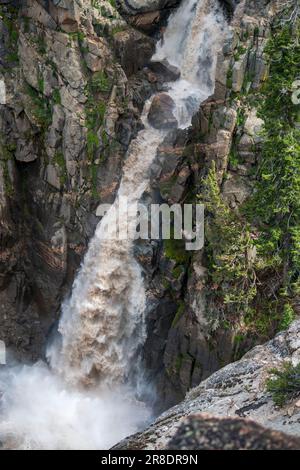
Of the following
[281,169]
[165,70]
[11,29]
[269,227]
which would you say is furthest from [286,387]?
[11,29]

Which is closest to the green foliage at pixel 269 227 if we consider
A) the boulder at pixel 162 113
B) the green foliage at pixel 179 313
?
the green foliage at pixel 179 313

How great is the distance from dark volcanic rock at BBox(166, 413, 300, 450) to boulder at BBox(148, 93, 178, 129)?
25345 mm

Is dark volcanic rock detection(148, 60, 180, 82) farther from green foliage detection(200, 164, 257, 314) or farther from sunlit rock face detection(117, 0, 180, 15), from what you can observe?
green foliage detection(200, 164, 257, 314)

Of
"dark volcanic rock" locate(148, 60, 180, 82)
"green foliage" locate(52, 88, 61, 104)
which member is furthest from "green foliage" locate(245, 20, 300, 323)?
"green foliage" locate(52, 88, 61, 104)

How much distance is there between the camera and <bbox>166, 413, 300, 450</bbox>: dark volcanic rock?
25.5 feet

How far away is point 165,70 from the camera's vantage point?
3359cm

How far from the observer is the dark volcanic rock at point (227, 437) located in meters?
7.79

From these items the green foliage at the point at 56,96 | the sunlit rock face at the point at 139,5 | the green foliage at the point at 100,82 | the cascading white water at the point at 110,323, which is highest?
the sunlit rock face at the point at 139,5

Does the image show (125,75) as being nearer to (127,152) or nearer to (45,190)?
(127,152)

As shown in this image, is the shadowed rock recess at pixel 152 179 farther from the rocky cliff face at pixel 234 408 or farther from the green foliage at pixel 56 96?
the rocky cliff face at pixel 234 408

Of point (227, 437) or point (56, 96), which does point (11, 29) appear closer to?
point (56, 96)

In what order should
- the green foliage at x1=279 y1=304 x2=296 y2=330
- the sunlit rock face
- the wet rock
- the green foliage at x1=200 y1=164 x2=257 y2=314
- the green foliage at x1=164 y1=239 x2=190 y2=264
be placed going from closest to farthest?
the green foliage at x1=279 y1=304 x2=296 y2=330 → the green foliage at x1=200 y1=164 x2=257 y2=314 → the green foliage at x1=164 y1=239 x2=190 y2=264 → the wet rock → the sunlit rock face

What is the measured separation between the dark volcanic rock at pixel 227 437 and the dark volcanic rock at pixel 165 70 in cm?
2918

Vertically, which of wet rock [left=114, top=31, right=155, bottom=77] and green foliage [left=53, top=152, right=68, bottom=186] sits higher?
wet rock [left=114, top=31, right=155, bottom=77]
